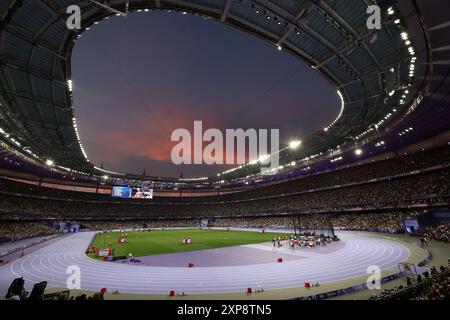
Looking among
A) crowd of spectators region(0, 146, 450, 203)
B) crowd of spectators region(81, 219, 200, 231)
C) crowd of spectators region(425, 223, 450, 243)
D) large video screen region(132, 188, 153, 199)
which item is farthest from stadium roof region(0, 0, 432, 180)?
crowd of spectators region(81, 219, 200, 231)

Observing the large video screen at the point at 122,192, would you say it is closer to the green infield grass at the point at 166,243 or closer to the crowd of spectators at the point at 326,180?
the crowd of spectators at the point at 326,180

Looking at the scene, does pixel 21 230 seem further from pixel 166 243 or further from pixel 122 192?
Result: pixel 166 243

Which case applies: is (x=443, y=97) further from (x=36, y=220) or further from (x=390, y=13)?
(x=36, y=220)

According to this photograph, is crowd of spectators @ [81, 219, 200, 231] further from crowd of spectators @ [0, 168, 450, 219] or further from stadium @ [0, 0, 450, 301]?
stadium @ [0, 0, 450, 301]

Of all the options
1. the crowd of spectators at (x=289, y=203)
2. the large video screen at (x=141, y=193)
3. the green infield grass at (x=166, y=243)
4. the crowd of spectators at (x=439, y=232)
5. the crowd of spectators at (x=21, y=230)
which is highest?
the large video screen at (x=141, y=193)

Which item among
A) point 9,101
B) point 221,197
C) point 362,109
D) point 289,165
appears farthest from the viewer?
point 221,197

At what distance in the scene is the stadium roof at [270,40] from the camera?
44.8ft

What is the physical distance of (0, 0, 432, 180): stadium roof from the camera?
13646 millimetres

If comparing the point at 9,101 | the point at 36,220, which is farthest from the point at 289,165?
the point at 36,220

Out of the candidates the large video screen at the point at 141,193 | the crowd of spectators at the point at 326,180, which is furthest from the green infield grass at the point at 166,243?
the large video screen at the point at 141,193

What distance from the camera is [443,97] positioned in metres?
23.5
